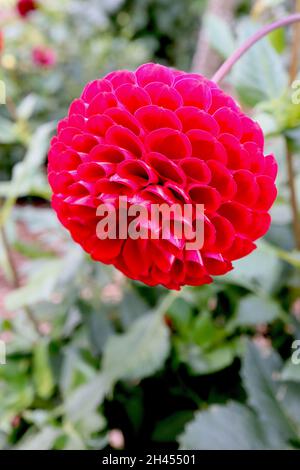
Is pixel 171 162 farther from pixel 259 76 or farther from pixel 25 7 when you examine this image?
pixel 25 7

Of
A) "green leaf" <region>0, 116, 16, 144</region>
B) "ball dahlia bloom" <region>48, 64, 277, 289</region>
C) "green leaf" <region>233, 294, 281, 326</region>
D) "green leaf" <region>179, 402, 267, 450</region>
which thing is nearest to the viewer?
"ball dahlia bloom" <region>48, 64, 277, 289</region>

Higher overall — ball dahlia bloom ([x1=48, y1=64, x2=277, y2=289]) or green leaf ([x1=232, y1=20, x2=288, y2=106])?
green leaf ([x1=232, y1=20, x2=288, y2=106])

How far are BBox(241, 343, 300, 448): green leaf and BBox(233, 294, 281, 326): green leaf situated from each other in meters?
0.04

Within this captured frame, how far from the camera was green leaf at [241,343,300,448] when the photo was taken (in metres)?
0.53

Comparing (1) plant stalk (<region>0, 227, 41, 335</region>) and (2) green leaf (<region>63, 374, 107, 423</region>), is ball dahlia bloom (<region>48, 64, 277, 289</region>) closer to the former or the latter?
(2) green leaf (<region>63, 374, 107, 423</region>)

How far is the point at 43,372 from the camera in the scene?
0.67 meters

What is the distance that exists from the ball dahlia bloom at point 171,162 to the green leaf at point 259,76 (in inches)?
9.6

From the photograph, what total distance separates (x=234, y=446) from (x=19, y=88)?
225 cm

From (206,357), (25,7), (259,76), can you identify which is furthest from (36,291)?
(25,7)

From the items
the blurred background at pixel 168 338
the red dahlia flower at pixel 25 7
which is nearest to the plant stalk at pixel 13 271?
the blurred background at pixel 168 338

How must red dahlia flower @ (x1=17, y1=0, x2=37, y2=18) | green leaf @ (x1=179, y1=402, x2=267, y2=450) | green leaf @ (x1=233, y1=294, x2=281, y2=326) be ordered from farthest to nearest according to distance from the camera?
red dahlia flower @ (x1=17, y1=0, x2=37, y2=18), green leaf @ (x1=233, y1=294, x2=281, y2=326), green leaf @ (x1=179, y1=402, x2=267, y2=450)

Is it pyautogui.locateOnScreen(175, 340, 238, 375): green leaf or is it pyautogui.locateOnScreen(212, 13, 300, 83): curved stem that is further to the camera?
pyautogui.locateOnScreen(175, 340, 238, 375): green leaf

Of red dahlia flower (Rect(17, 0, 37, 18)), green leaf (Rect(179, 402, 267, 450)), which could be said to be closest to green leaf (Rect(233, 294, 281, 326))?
green leaf (Rect(179, 402, 267, 450))

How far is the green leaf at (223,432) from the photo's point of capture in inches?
20.1
